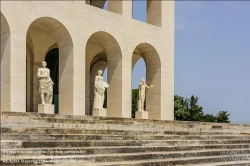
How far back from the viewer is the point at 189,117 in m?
40.9

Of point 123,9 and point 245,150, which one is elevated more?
point 123,9

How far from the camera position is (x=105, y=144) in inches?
395

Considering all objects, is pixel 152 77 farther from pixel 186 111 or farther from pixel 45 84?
pixel 186 111

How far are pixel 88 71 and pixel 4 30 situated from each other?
9409 millimetres

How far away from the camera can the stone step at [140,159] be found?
8127 millimetres

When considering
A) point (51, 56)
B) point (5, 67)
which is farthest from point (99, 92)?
point (51, 56)

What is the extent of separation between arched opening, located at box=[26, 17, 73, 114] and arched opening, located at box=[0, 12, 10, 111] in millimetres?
2027

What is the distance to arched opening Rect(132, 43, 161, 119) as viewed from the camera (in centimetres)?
2166

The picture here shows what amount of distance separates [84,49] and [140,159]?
9.03 metres

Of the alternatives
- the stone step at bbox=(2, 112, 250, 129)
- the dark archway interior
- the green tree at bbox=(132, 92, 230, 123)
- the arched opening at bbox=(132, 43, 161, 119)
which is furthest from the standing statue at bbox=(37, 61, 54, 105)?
the green tree at bbox=(132, 92, 230, 123)

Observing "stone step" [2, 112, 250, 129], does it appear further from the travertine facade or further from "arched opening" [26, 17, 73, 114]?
"arched opening" [26, 17, 73, 114]

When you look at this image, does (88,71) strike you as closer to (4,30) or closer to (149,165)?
(4,30)

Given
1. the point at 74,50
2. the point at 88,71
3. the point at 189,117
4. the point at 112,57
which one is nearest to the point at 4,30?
the point at 74,50

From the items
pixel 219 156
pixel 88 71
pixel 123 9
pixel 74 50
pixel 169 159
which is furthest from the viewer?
pixel 88 71
